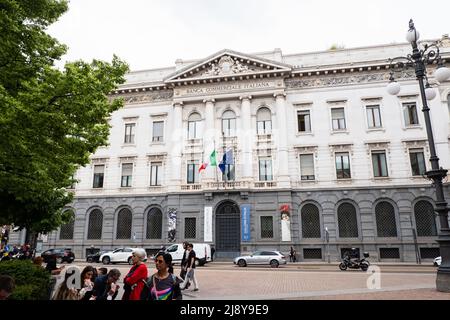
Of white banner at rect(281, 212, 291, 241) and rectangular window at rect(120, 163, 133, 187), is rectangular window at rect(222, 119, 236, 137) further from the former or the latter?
rectangular window at rect(120, 163, 133, 187)

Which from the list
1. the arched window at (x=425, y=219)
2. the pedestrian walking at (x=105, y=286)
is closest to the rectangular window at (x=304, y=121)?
the arched window at (x=425, y=219)

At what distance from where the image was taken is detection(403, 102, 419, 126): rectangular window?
27944mm

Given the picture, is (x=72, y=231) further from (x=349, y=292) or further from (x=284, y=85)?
(x=349, y=292)

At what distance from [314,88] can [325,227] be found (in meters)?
12.9

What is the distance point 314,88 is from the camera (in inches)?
1192

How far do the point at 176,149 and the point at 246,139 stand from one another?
22.9 ft

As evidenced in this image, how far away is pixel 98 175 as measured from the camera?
1289 inches

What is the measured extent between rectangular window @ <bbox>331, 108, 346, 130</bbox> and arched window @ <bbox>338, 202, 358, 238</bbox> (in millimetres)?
7082

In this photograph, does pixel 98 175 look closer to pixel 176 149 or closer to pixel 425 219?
pixel 176 149

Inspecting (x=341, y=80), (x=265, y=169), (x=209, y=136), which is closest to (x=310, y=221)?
(x=265, y=169)

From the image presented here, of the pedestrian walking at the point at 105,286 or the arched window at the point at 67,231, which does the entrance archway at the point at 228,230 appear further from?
the pedestrian walking at the point at 105,286

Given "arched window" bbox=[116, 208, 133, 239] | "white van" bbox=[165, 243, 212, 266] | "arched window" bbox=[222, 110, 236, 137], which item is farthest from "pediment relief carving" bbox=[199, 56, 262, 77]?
"white van" bbox=[165, 243, 212, 266]

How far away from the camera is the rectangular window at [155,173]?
3136 centimetres
